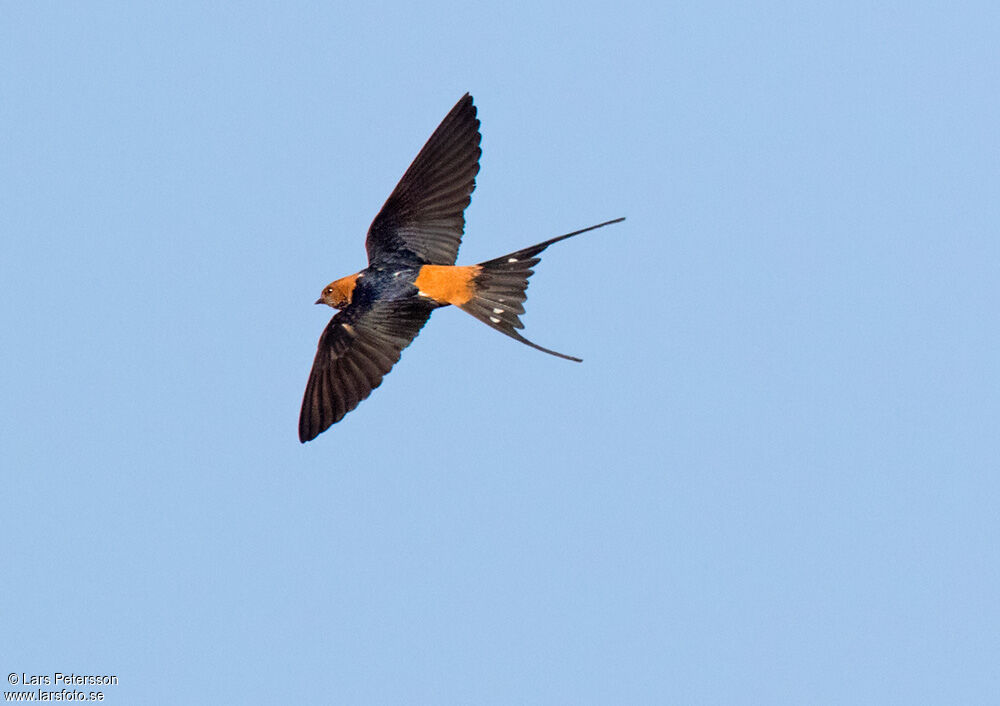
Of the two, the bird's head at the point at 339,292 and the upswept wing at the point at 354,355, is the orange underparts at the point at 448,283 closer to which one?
the upswept wing at the point at 354,355

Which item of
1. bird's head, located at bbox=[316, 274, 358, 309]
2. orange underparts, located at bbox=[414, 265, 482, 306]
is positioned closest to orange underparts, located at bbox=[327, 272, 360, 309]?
bird's head, located at bbox=[316, 274, 358, 309]

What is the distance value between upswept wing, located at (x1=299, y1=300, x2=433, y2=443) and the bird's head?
0.33 ft

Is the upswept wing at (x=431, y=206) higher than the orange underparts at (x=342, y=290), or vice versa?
the upswept wing at (x=431, y=206)

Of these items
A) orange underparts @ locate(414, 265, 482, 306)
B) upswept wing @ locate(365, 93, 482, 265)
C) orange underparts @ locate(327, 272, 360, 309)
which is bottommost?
orange underparts @ locate(414, 265, 482, 306)

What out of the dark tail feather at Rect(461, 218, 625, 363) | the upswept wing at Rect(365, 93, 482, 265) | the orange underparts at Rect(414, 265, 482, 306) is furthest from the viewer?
the upswept wing at Rect(365, 93, 482, 265)

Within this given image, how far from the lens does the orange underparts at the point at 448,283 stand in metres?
3.61

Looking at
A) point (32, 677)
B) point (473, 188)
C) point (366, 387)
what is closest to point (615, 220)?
point (473, 188)

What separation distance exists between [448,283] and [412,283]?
0.12 m

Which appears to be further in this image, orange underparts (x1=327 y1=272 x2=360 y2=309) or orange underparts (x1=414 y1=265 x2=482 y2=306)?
orange underparts (x1=327 y1=272 x2=360 y2=309)

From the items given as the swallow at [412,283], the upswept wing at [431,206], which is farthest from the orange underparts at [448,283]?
the upswept wing at [431,206]

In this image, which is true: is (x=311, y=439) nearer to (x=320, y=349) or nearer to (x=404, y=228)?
(x=320, y=349)

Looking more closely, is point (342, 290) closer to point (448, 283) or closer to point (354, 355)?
point (354, 355)

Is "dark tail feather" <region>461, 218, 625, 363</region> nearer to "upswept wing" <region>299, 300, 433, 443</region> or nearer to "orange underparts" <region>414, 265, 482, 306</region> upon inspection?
"orange underparts" <region>414, 265, 482, 306</region>

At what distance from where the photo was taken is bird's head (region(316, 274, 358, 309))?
380cm
